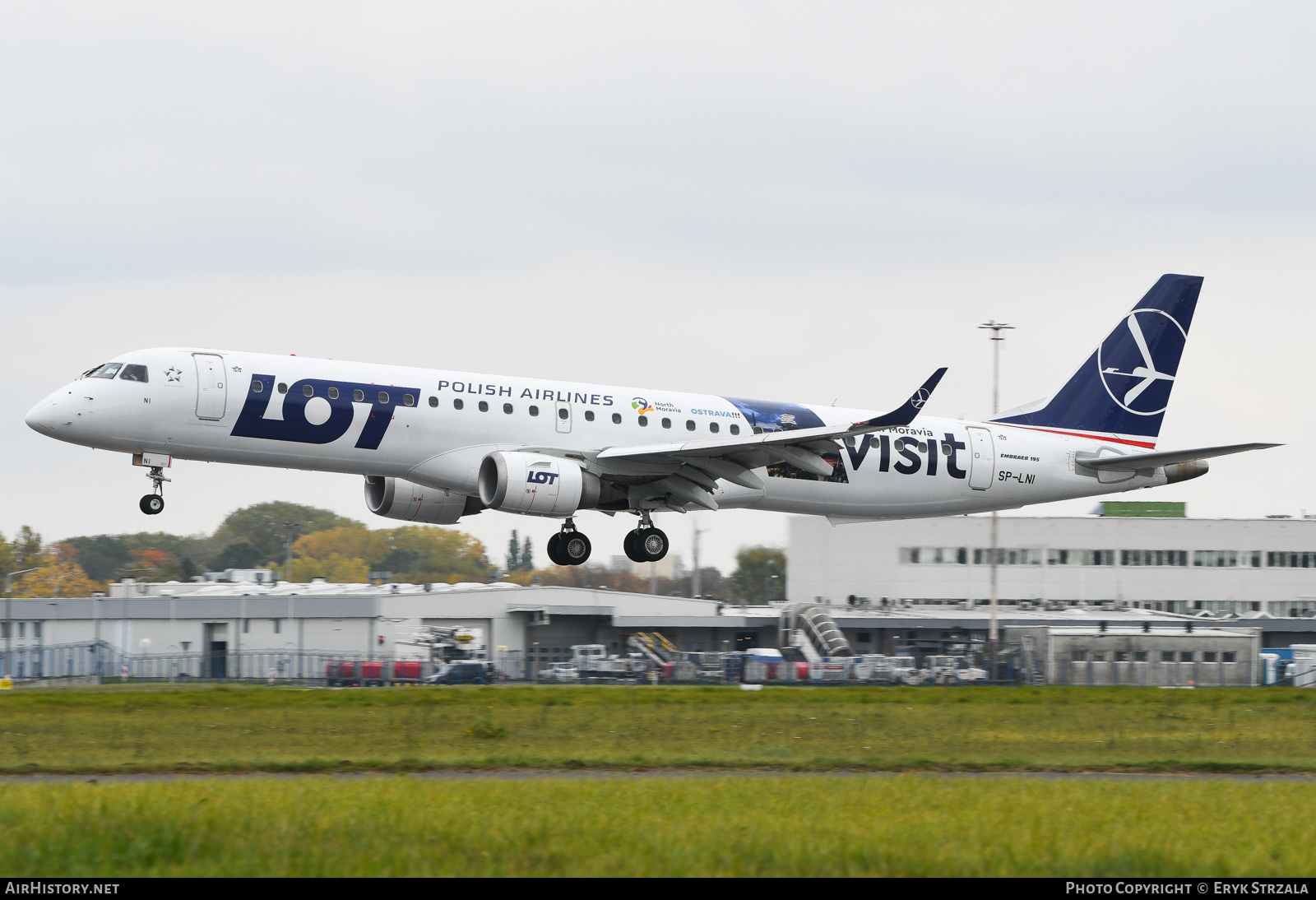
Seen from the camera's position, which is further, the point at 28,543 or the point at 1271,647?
the point at 28,543

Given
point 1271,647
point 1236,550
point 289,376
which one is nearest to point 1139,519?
point 1236,550

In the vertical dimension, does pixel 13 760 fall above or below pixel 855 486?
below

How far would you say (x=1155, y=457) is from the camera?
1615 inches

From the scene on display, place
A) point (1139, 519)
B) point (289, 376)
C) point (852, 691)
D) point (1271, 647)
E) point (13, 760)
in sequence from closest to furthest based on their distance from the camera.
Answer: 1. point (13, 760)
2. point (289, 376)
3. point (852, 691)
4. point (1271, 647)
5. point (1139, 519)

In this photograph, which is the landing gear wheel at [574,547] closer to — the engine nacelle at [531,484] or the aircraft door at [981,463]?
the engine nacelle at [531,484]

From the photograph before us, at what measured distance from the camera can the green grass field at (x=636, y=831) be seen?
1373 centimetres

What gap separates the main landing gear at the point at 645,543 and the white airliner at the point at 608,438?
0.05m

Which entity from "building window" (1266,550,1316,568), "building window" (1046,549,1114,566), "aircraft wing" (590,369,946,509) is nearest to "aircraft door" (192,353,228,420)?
"aircraft wing" (590,369,946,509)

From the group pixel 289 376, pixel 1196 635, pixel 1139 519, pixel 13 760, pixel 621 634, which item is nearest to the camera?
pixel 13 760

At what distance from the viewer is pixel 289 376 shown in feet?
111

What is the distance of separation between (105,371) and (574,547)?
40.5 ft

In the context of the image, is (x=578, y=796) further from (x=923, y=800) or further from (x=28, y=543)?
(x=28, y=543)

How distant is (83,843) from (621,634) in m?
67.9

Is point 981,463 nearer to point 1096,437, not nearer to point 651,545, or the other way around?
point 1096,437
